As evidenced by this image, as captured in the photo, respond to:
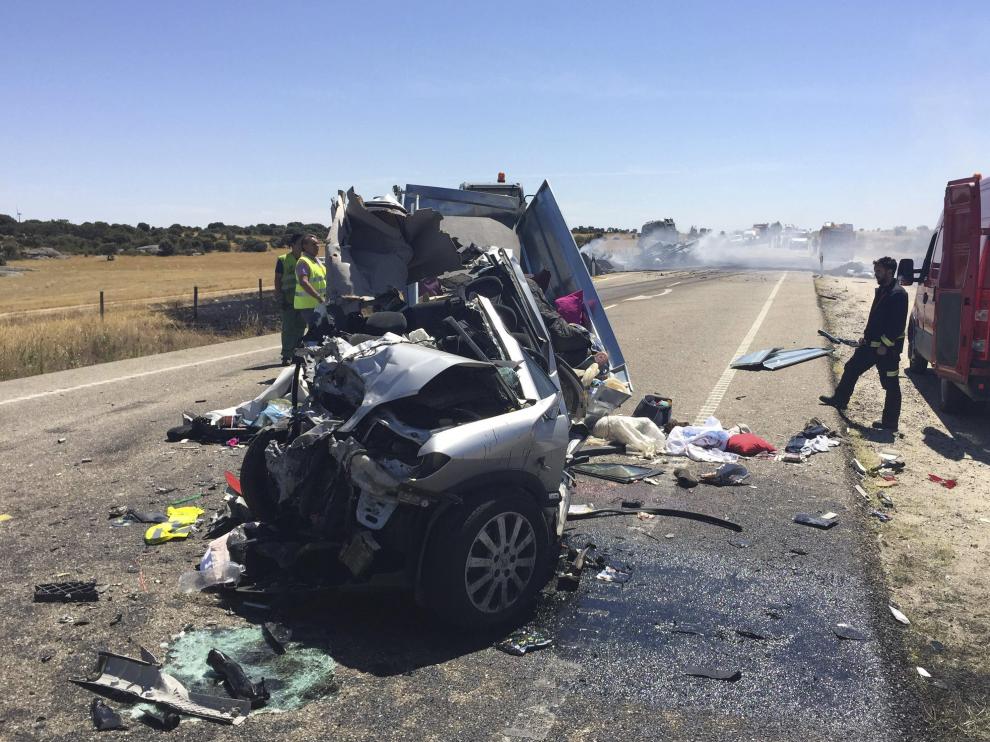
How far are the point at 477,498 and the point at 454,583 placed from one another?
0.42 m

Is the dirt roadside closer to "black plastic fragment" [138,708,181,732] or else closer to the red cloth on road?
the red cloth on road

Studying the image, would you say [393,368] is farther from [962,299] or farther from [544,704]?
[962,299]

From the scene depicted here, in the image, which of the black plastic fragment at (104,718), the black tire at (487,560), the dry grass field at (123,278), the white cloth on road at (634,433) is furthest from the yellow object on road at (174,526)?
the dry grass field at (123,278)

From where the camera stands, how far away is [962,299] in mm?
9078

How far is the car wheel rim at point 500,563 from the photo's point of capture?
4.36 m

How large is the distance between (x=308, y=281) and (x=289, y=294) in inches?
23.2

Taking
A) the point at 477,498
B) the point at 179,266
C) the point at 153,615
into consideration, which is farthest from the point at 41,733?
the point at 179,266

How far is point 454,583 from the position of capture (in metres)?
4.24

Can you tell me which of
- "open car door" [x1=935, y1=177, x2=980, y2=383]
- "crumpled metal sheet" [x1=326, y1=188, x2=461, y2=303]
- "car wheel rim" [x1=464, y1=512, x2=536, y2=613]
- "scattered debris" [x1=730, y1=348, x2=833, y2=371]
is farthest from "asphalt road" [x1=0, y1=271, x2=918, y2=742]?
"scattered debris" [x1=730, y1=348, x2=833, y2=371]

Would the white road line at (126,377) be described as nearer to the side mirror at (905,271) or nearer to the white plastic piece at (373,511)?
the white plastic piece at (373,511)

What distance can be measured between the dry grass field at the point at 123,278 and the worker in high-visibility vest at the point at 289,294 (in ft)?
68.2

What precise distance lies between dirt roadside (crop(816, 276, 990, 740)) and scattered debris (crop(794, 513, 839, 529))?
0.97ft

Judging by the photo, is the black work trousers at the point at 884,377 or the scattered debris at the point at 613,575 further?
the black work trousers at the point at 884,377

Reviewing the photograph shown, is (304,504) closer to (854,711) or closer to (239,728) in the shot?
(239,728)
